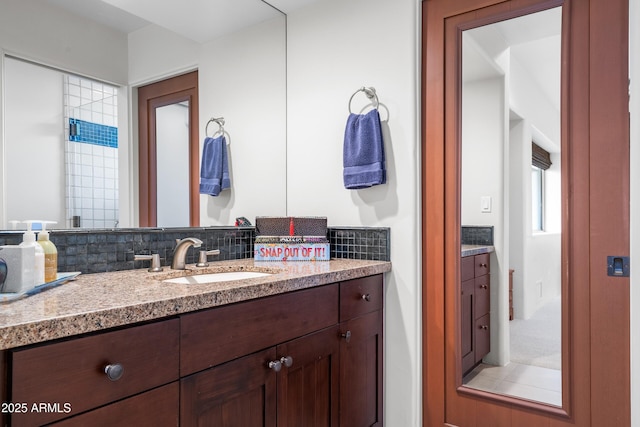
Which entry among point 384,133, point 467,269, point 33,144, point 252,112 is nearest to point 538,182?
point 467,269

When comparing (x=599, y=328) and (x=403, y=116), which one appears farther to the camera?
(x=403, y=116)

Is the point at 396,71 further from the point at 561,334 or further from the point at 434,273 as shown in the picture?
the point at 561,334

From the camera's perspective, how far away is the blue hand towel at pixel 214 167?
6.56 feet

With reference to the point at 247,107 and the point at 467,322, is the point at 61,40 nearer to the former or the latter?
the point at 247,107

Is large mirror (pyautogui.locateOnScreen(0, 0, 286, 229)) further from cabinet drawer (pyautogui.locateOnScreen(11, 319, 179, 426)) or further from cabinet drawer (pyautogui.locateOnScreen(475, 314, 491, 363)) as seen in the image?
cabinet drawer (pyautogui.locateOnScreen(475, 314, 491, 363))

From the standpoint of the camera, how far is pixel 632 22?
1410 mm

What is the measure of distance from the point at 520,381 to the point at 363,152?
3.89ft

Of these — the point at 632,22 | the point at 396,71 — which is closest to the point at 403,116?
the point at 396,71

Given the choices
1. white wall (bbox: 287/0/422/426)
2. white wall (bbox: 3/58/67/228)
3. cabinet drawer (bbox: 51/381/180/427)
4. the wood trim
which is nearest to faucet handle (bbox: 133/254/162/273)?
white wall (bbox: 3/58/67/228)

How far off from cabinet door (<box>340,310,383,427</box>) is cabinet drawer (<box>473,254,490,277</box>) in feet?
1.57

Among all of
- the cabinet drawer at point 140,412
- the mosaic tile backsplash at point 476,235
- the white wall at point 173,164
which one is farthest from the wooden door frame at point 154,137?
the mosaic tile backsplash at point 476,235

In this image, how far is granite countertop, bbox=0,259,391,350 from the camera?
80 cm

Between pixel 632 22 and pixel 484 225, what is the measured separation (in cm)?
88

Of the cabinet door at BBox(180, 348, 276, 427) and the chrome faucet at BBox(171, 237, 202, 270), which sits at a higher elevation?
the chrome faucet at BBox(171, 237, 202, 270)
